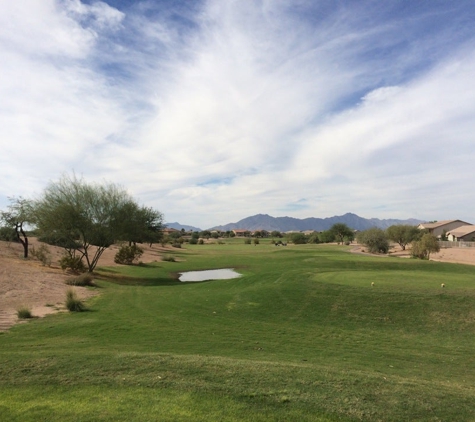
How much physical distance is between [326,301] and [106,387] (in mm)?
14793

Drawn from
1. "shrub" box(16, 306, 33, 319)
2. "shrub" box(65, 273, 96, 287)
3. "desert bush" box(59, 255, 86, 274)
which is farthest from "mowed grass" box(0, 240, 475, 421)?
"desert bush" box(59, 255, 86, 274)

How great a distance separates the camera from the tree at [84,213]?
33938 millimetres

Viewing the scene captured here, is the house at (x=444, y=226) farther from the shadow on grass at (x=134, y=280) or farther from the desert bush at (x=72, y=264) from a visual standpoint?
the desert bush at (x=72, y=264)

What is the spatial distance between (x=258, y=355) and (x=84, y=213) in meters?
29.0

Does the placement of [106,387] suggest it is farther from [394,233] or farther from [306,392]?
[394,233]

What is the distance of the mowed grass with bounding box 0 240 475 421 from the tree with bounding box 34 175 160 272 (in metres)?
12.3

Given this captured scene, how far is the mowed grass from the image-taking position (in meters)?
5.93

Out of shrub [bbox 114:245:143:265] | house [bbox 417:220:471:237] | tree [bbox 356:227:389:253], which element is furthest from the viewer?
house [bbox 417:220:471:237]

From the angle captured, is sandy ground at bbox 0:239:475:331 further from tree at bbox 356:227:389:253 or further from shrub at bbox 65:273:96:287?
tree at bbox 356:227:389:253

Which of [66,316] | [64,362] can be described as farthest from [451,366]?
[66,316]

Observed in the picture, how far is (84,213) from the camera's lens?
35062mm

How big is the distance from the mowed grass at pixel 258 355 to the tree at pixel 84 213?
12.3 metres

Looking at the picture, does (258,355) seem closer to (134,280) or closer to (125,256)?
(134,280)

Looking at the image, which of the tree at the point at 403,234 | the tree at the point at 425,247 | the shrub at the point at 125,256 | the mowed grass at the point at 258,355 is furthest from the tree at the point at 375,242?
the mowed grass at the point at 258,355
